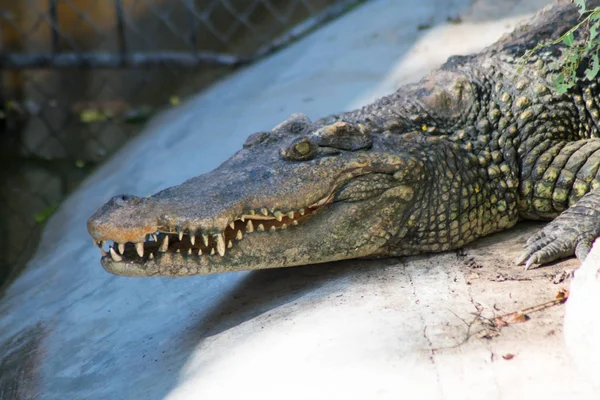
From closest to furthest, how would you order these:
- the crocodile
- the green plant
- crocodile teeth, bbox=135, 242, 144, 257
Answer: crocodile teeth, bbox=135, 242, 144, 257
the crocodile
the green plant

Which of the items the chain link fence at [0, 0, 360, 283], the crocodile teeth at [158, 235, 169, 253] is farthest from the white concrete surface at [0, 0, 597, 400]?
the chain link fence at [0, 0, 360, 283]

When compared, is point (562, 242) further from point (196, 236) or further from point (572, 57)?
point (196, 236)

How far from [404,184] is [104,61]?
5.13 m

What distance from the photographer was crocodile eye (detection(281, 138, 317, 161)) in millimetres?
3660

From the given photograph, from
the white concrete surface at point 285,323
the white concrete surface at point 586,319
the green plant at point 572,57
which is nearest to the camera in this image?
the white concrete surface at point 586,319

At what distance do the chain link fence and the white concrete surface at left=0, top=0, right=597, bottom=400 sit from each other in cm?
223

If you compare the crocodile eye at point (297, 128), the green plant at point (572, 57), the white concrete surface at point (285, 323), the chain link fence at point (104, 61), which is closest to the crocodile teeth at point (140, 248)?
the white concrete surface at point (285, 323)

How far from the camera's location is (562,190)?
3881 millimetres

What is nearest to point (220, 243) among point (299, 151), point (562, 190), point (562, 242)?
point (299, 151)

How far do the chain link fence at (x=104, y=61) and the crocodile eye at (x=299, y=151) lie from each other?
416cm

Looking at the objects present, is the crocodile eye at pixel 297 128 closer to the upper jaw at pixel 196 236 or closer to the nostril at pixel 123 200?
the upper jaw at pixel 196 236

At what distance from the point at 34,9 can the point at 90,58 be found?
1215mm

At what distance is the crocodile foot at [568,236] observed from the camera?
346cm

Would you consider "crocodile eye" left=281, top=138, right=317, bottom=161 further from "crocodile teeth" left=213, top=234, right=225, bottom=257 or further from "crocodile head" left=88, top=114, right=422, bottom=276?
"crocodile teeth" left=213, top=234, right=225, bottom=257
